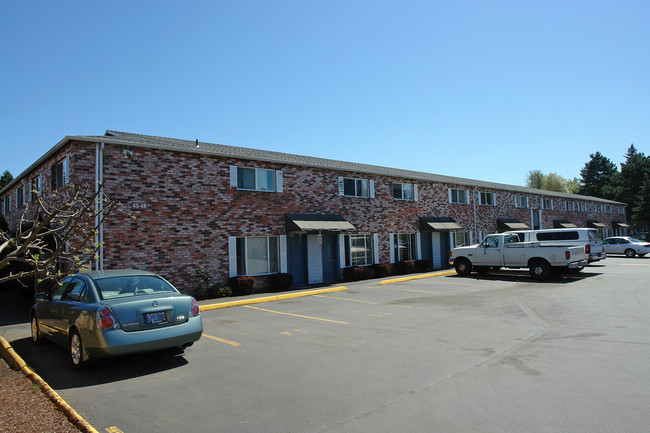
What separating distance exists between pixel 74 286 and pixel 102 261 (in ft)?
20.1

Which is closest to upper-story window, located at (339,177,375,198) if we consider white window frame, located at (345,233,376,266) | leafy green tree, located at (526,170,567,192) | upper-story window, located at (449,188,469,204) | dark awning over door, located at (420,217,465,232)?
white window frame, located at (345,233,376,266)

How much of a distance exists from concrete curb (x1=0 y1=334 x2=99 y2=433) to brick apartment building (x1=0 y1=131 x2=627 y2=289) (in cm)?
580

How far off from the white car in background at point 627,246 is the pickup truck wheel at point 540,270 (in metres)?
16.3

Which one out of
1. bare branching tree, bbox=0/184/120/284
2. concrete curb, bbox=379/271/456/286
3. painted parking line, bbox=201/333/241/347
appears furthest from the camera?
concrete curb, bbox=379/271/456/286

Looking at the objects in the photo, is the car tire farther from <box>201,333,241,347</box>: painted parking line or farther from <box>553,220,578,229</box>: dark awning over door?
<box>553,220,578,229</box>: dark awning over door

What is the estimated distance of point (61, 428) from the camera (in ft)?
13.7

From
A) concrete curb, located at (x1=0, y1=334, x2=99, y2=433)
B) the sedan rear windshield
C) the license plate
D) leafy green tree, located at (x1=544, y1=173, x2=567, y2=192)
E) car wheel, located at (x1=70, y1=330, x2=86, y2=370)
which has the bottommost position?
concrete curb, located at (x1=0, y1=334, x2=99, y2=433)

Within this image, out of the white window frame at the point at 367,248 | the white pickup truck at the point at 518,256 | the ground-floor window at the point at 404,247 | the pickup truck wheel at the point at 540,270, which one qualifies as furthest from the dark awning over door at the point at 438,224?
the pickup truck wheel at the point at 540,270

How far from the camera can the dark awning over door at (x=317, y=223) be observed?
17.0m

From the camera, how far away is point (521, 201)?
33.2 m

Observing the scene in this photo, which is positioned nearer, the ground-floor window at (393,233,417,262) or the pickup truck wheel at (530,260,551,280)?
the pickup truck wheel at (530,260,551,280)

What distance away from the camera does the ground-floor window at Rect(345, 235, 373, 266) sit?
20125 mm

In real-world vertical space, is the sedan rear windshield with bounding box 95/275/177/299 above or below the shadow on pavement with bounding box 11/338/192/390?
above

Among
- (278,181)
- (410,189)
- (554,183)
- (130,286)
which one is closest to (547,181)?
(554,183)
